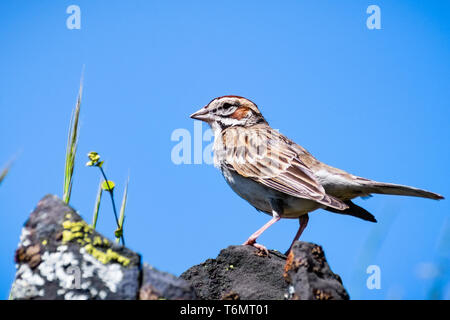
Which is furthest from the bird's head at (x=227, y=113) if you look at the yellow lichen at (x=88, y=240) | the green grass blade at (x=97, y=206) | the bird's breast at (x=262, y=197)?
the yellow lichen at (x=88, y=240)

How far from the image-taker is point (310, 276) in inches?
151

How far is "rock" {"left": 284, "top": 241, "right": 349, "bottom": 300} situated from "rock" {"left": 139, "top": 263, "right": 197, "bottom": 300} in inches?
31.7

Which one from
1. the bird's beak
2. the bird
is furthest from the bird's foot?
the bird's beak

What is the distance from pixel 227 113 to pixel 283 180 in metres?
1.64

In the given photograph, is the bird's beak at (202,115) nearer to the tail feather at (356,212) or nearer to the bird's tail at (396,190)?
the tail feather at (356,212)

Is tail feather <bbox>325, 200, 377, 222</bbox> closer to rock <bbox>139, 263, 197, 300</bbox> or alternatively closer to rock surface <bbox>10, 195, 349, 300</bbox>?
rock surface <bbox>10, 195, 349, 300</bbox>

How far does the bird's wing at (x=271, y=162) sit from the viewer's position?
552cm

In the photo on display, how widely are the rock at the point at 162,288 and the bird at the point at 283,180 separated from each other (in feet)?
6.55
